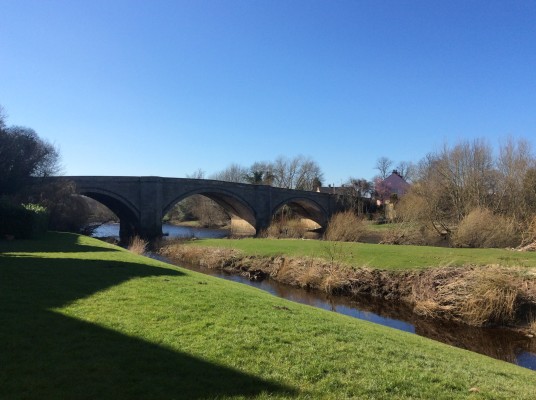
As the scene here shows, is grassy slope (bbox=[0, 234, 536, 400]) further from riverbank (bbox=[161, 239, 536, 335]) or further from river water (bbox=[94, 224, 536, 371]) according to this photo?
riverbank (bbox=[161, 239, 536, 335])

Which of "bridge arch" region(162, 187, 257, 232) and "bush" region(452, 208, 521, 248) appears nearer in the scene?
"bush" region(452, 208, 521, 248)

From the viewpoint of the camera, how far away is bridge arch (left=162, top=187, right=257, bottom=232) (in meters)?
47.2

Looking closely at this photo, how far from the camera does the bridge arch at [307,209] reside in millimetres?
58356

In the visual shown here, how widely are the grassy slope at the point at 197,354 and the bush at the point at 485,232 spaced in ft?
66.2

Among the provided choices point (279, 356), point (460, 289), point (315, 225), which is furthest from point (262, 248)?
point (315, 225)

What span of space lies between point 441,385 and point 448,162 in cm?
3368

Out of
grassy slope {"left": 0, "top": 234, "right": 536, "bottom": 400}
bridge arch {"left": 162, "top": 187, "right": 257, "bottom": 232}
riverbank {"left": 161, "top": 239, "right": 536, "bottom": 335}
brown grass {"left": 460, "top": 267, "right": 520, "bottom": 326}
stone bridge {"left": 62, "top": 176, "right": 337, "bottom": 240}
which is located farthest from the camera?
bridge arch {"left": 162, "top": 187, "right": 257, "bottom": 232}

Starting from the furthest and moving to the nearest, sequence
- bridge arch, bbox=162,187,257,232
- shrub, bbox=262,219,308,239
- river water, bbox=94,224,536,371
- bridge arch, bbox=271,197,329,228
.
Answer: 1. bridge arch, bbox=271,197,329,228
2. bridge arch, bbox=162,187,257,232
3. shrub, bbox=262,219,308,239
4. river water, bbox=94,224,536,371

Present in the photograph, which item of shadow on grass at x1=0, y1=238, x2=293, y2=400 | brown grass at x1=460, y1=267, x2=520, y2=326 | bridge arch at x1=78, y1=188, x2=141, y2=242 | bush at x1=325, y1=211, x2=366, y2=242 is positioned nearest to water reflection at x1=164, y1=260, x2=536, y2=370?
brown grass at x1=460, y1=267, x2=520, y2=326

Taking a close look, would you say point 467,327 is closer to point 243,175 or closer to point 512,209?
point 512,209

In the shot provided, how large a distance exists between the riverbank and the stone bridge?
18211 millimetres

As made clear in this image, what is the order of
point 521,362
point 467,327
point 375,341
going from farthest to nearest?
point 467,327 < point 521,362 < point 375,341

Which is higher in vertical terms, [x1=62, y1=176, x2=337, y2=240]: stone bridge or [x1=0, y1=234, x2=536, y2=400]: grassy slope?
[x1=62, y1=176, x2=337, y2=240]: stone bridge

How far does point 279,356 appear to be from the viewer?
520cm
